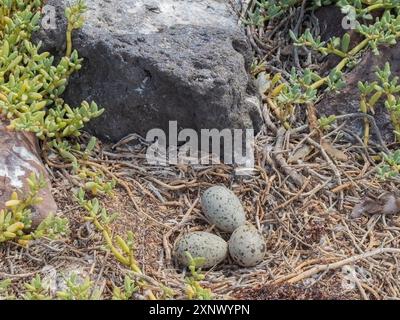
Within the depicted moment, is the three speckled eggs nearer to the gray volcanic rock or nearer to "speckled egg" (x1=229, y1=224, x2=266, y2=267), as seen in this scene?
"speckled egg" (x1=229, y1=224, x2=266, y2=267)

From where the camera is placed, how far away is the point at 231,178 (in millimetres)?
3018

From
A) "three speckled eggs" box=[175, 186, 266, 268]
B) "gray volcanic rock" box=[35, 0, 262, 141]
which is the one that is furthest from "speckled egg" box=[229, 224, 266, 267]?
"gray volcanic rock" box=[35, 0, 262, 141]

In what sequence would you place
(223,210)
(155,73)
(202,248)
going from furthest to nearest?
(155,73) < (223,210) < (202,248)

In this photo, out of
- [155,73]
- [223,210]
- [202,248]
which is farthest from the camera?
[155,73]

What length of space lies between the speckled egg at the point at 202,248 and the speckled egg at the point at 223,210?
0.10m

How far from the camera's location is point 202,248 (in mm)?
2660

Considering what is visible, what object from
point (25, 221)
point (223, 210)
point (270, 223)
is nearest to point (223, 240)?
point (223, 210)

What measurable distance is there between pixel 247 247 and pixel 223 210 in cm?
20

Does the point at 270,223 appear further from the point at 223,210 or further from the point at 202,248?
the point at 202,248

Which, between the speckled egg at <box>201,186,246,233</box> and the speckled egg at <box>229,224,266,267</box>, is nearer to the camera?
the speckled egg at <box>229,224,266,267</box>

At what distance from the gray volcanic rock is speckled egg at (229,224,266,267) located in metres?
0.56

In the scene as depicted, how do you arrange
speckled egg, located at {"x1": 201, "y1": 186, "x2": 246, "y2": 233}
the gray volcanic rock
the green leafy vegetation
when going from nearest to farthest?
the green leafy vegetation → speckled egg, located at {"x1": 201, "y1": 186, "x2": 246, "y2": 233} → the gray volcanic rock

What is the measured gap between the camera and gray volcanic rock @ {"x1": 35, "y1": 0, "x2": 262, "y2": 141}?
3018 mm

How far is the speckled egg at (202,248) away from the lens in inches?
105
